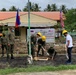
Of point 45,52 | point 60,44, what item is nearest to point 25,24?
point 60,44

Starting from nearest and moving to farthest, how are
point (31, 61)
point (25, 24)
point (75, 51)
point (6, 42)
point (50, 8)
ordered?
point (31, 61) < point (6, 42) < point (75, 51) < point (25, 24) < point (50, 8)

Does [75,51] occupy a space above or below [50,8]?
below

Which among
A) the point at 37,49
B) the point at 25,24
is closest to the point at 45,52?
the point at 37,49

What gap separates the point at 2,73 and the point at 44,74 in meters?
1.65

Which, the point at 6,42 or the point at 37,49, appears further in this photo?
the point at 37,49

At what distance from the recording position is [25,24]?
38.4m

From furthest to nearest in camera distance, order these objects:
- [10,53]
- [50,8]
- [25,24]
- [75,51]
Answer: [50,8] < [25,24] < [75,51] < [10,53]

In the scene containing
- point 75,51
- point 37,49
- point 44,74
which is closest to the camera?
point 44,74

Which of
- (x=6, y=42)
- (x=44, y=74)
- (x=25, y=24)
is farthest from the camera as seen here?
(x=25, y=24)

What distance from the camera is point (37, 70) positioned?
1115 centimetres

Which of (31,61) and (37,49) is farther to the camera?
(37,49)

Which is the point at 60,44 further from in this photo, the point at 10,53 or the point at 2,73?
the point at 2,73

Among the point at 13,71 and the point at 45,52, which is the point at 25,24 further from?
the point at 13,71

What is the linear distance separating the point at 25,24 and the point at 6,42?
22.9 meters
